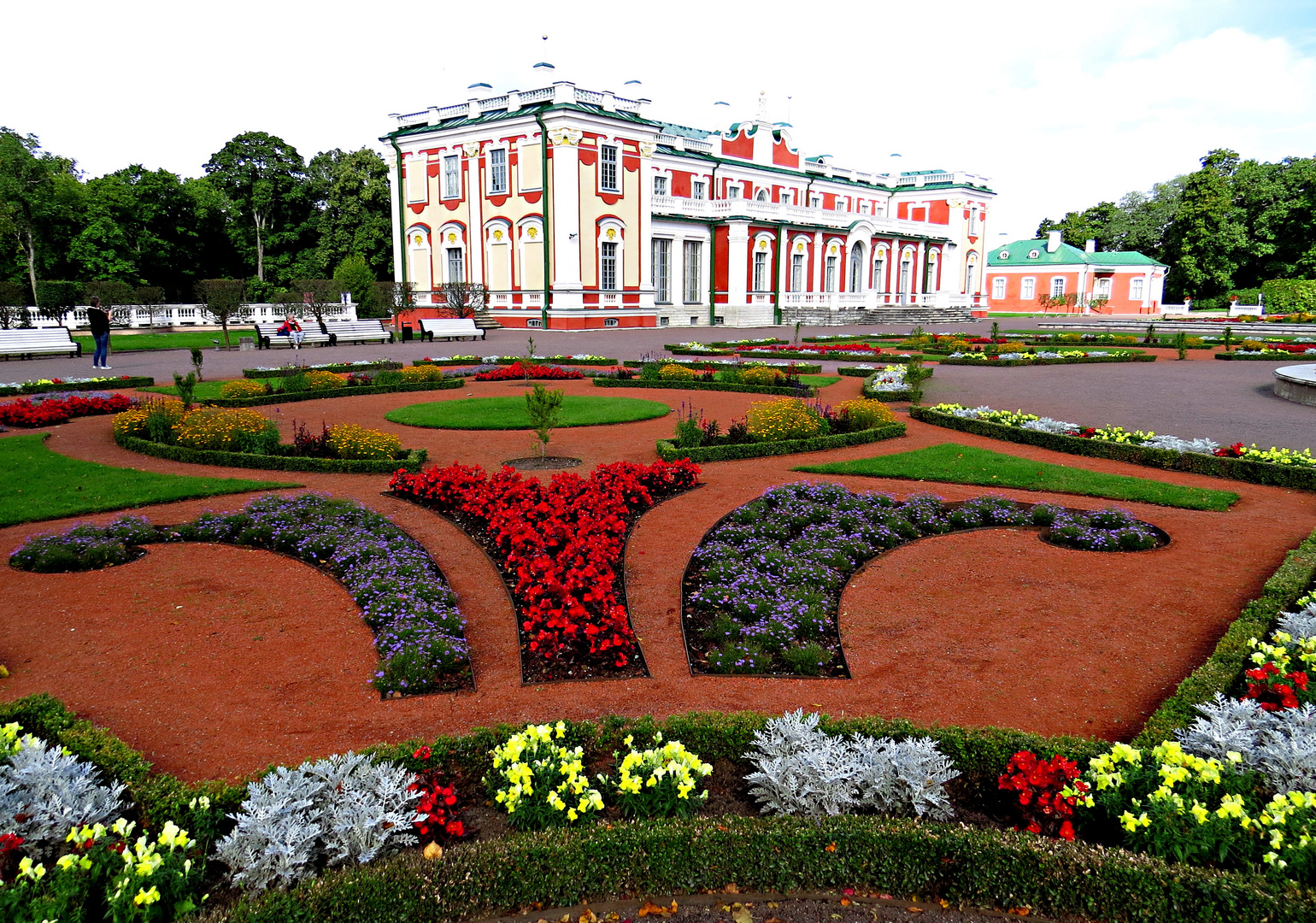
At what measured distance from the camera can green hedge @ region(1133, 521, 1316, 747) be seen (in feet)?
13.9

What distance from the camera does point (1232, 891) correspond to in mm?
2936

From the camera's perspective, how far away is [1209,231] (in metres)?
61.9

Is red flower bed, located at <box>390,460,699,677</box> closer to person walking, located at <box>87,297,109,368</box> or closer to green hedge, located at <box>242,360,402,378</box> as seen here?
green hedge, located at <box>242,360,402,378</box>

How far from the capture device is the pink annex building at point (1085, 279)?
62.6 metres

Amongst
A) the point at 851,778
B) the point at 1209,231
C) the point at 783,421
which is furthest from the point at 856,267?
the point at 851,778

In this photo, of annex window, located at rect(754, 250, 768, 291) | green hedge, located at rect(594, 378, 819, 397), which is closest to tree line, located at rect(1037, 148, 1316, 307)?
annex window, located at rect(754, 250, 768, 291)

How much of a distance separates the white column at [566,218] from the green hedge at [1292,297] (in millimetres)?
45167

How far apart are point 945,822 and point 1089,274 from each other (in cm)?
6919

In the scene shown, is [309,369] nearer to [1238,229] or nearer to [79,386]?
[79,386]

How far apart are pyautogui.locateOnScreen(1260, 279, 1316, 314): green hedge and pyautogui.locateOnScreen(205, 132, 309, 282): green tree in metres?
60.6

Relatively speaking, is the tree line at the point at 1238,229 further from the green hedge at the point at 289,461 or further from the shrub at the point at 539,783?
the shrub at the point at 539,783

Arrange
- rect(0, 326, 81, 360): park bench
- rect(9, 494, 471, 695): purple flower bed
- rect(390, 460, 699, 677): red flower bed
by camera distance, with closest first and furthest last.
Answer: rect(9, 494, 471, 695): purple flower bed, rect(390, 460, 699, 677): red flower bed, rect(0, 326, 81, 360): park bench

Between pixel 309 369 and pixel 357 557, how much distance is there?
46.7 feet

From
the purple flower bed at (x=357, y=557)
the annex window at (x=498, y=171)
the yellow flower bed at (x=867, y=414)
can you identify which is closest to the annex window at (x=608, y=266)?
the annex window at (x=498, y=171)
